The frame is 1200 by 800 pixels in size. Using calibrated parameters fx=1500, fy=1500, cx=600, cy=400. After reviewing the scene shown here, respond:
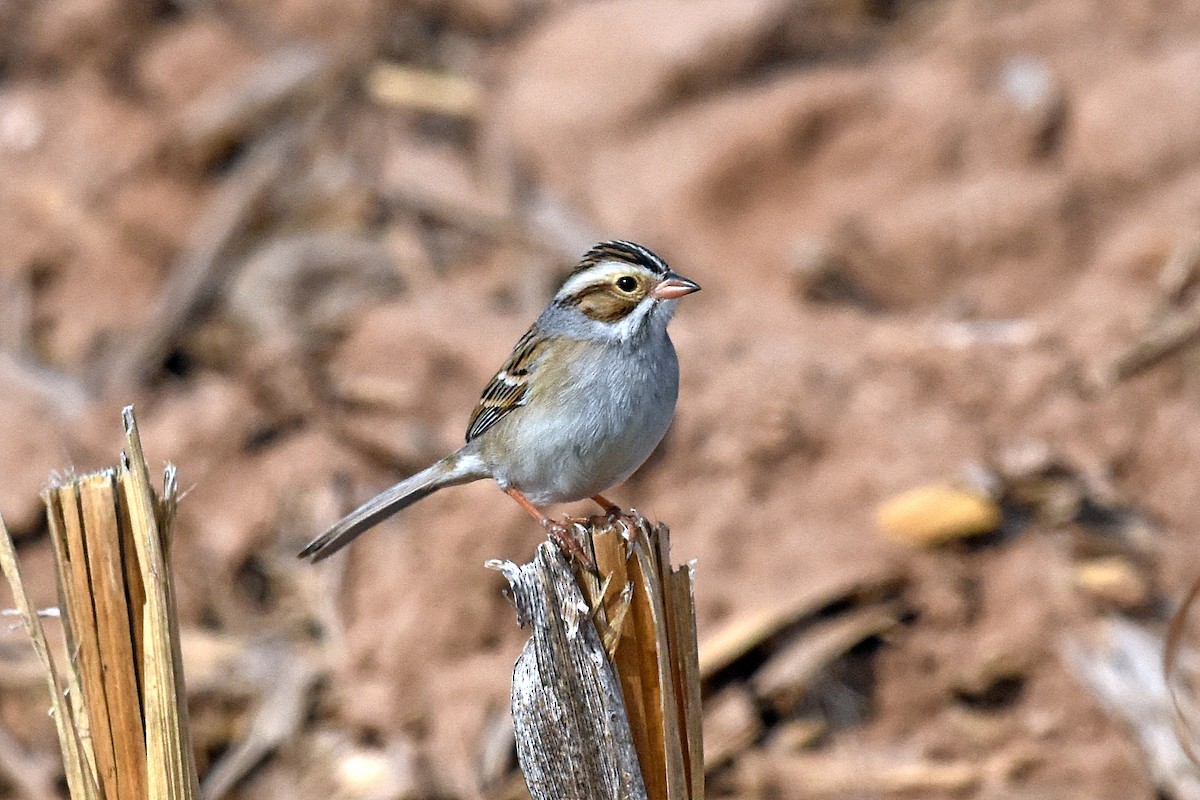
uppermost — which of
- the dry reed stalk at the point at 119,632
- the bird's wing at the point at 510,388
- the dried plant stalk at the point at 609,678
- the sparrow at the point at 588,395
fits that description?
the bird's wing at the point at 510,388

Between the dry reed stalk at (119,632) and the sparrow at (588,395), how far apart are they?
1401mm

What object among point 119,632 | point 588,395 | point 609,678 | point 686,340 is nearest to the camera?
point 119,632

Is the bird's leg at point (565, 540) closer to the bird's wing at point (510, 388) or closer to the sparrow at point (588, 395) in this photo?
the sparrow at point (588, 395)

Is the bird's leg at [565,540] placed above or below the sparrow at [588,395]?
below

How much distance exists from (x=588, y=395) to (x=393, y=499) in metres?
0.88

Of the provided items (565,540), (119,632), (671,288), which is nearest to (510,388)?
(671,288)

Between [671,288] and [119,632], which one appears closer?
[119,632]

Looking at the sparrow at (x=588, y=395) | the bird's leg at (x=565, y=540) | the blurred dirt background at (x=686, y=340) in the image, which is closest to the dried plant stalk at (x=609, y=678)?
the bird's leg at (x=565, y=540)

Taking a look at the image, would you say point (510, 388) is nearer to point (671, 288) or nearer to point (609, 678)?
point (671, 288)

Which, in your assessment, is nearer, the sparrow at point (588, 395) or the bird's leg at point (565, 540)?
the bird's leg at point (565, 540)

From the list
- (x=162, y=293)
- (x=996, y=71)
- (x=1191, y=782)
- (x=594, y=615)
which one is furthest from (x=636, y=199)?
(x=594, y=615)

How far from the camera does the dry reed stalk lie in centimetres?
354

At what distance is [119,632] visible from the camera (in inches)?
140

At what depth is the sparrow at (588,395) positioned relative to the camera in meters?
5.08
